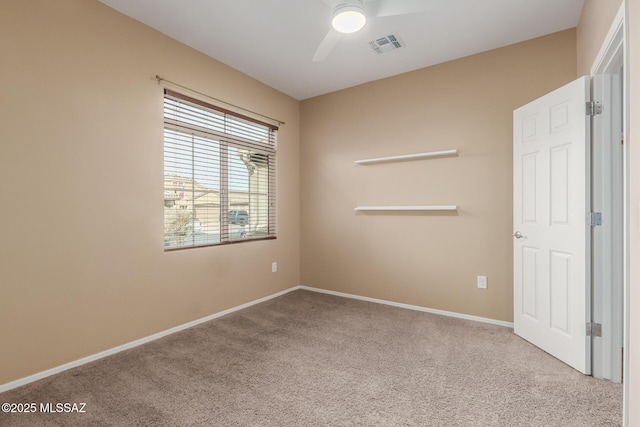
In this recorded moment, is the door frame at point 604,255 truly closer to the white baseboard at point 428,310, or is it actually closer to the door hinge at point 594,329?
the door hinge at point 594,329

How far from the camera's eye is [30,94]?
2043mm

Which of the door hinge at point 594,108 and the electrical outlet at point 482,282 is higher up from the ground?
the door hinge at point 594,108

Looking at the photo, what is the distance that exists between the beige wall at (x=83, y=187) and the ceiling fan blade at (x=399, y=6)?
77.3 inches

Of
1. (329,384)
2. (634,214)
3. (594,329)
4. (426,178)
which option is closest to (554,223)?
(594,329)

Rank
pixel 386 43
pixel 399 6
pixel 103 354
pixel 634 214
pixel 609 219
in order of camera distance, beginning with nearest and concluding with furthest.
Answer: pixel 634 214
pixel 399 6
pixel 609 219
pixel 103 354
pixel 386 43

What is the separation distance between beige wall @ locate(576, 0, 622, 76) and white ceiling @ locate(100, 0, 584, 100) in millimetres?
159

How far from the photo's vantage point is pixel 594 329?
2.11 meters

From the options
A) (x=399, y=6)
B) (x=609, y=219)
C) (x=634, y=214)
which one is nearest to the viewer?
(x=634, y=214)

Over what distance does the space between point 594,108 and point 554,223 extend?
0.84m

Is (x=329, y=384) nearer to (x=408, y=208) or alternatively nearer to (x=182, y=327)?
(x=182, y=327)

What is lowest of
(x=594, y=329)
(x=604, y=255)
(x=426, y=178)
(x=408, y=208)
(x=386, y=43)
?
(x=594, y=329)

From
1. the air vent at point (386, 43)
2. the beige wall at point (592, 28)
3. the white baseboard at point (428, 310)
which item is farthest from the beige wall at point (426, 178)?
the air vent at point (386, 43)

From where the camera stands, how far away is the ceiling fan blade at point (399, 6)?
186cm

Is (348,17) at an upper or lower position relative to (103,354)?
upper
